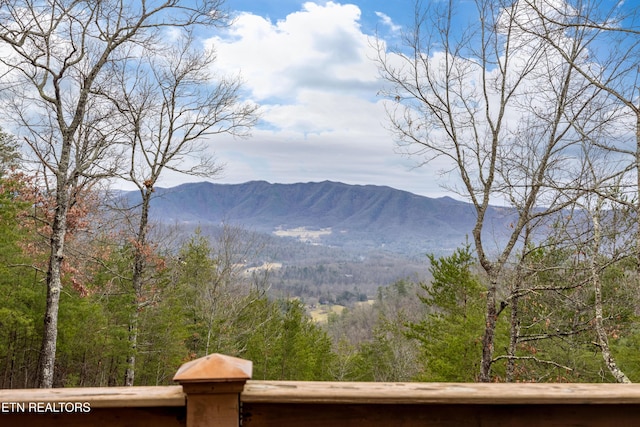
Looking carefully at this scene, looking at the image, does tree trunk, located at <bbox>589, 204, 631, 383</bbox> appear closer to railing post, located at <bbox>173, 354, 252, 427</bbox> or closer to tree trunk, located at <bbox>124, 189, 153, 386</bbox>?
railing post, located at <bbox>173, 354, 252, 427</bbox>

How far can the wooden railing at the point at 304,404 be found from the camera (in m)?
0.93

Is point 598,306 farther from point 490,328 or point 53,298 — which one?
point 53,298

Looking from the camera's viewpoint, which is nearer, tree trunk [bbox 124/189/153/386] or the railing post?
the railing post

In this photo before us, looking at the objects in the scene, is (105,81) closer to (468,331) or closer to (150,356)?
(150,356)

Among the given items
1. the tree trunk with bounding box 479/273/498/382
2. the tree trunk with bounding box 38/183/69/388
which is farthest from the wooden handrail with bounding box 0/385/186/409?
the tree trunk with bounding box 38/183/69/388

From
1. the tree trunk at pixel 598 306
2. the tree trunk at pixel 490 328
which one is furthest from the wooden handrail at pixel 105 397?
the tree trunk at pixel 490 328

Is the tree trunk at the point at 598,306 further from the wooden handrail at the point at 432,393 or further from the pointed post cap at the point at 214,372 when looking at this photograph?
the pointed post cap at the point at 214,372

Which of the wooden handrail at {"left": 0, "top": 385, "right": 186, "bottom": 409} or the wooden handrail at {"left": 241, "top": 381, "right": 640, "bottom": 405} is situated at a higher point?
the wooden handrail at {"left": 241, "top": 381, "right": 640, "bottom": 405}

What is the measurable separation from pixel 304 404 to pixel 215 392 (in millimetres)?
222

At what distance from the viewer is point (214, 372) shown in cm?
91

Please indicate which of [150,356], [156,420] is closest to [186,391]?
[156,420]

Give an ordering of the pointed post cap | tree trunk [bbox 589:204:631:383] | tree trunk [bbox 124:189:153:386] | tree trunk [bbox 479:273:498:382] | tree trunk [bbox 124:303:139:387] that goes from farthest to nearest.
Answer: tree trunk [bbox 124:189:153:386], tree trunk [bbox 124:303:139:387], tree trunk [bbox 479:273:498:382], tree trunk [bbox 589:204:631:383], the pointed post cap

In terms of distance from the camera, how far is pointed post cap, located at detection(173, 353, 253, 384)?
0.90 metres

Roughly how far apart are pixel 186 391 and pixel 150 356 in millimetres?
14382
